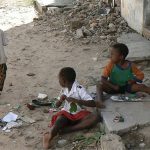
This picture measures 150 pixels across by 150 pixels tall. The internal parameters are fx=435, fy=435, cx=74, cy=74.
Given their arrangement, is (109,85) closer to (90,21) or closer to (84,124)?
(84,124)

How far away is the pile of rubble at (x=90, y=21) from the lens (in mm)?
9055

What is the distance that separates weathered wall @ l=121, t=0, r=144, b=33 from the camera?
27.5ft

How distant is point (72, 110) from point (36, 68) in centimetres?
276

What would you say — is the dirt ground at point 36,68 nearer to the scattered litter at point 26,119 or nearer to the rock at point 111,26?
the scattered litter at point 26,119

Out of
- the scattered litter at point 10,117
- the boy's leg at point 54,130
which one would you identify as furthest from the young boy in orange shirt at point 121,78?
the scattered litter at point 10,117

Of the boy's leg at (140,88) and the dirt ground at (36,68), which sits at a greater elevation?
the boy's leg at (140,88)

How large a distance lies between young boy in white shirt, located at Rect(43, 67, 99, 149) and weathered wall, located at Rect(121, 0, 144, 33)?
3.68 meters

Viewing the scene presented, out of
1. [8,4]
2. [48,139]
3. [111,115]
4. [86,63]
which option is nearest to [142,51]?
[86,63]

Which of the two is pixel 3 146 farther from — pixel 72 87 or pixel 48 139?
pixel 72 87

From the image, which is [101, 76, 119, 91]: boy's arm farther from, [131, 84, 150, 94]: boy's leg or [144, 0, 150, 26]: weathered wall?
[144, 0, 150, 26]: weathered wall

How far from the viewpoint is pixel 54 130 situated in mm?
4949

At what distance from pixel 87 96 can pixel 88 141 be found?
0.54 m

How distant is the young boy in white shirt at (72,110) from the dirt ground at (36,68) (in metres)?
0.13

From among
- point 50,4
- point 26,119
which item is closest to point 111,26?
point 50,4
